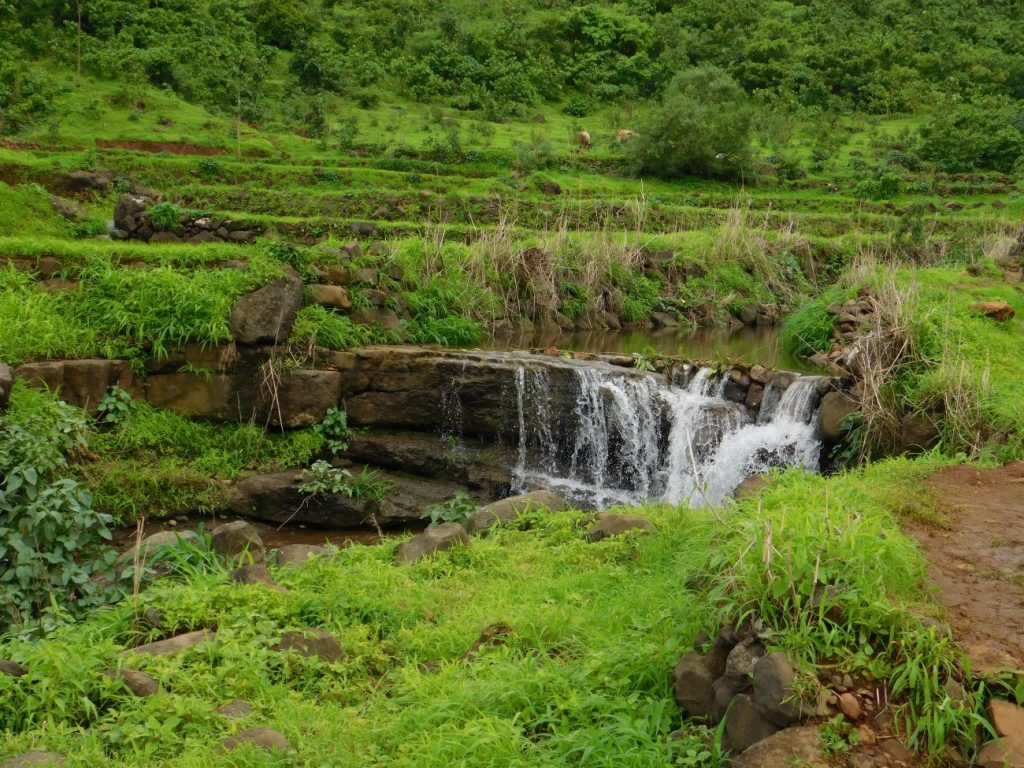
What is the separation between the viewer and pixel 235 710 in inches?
170

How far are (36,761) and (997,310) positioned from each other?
10.4m

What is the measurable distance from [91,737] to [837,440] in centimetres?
775

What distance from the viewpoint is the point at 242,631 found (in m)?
5.00

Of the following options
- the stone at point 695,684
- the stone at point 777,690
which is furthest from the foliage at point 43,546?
the stone at point 777,690

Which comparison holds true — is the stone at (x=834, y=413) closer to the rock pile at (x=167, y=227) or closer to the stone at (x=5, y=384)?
the stone at (x=5, y=384)

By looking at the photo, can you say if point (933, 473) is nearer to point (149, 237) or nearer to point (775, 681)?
point (775, 681)

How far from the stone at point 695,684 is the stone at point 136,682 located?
2.53 meters

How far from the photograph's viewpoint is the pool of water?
13.2m

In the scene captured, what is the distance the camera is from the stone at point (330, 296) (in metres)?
11.1

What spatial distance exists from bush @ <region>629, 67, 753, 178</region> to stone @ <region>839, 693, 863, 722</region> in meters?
25.6

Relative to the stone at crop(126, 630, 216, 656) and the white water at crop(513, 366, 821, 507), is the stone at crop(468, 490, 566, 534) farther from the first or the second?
the stone at crop(126, 630, 216, 656)

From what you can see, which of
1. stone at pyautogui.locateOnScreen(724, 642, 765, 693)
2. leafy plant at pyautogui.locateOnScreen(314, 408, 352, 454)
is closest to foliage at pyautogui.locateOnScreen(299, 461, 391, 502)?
leafy plant at pyautogui.locateOnScreen(314, 408, 352, 454)

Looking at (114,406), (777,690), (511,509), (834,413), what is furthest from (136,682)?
(834,413)

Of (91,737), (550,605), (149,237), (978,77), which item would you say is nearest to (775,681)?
(550,605)
